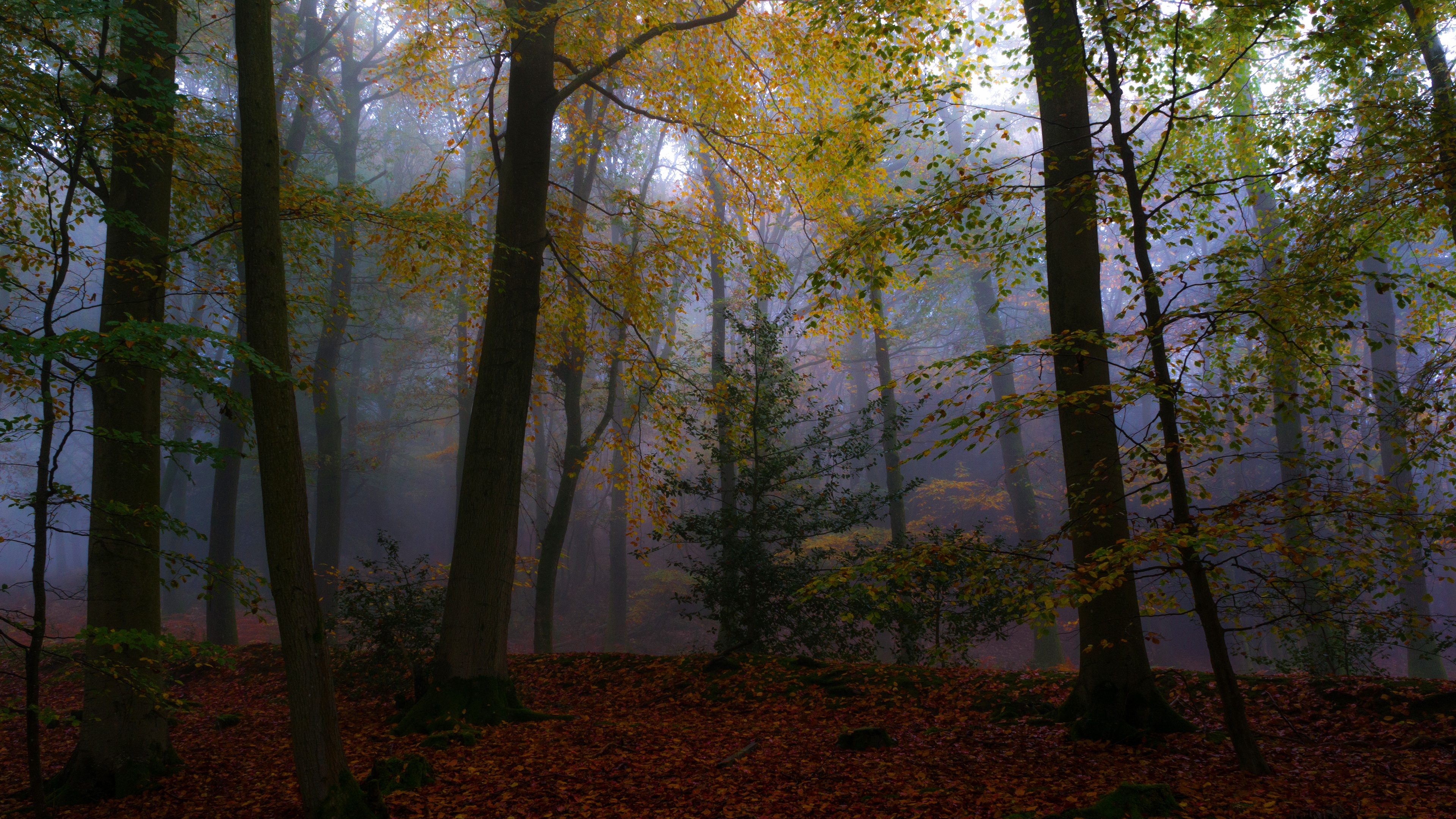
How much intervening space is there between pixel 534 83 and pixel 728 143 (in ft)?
8.29

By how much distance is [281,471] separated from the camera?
4.27 meters

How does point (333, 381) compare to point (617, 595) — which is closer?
point (333, 381)

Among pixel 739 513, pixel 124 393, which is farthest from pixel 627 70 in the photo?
pixel 124 393

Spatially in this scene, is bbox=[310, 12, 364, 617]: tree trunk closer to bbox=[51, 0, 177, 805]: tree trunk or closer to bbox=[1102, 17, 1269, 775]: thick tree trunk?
bbox=[51, 0, 177, 805]: tree trunk

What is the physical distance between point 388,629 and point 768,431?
16.1 ft

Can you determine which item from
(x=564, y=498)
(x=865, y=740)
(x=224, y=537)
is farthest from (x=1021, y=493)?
(x=224, y=537)

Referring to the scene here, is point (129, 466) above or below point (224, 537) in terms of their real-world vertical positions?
above

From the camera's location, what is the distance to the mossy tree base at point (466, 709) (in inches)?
256

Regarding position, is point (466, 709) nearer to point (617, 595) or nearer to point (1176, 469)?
point (1176, 469)

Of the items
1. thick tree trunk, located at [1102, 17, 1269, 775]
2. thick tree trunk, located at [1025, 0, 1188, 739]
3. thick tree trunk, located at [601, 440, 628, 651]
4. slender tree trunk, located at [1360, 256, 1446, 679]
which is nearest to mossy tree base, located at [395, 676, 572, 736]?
thick tree trunk, located at [1025, 0, 1188, 739]

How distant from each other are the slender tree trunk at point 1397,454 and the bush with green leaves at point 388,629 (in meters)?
7.54

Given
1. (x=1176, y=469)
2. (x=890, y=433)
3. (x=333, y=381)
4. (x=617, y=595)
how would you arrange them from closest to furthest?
(x=1176, y=469) → (x=890, y=433) → (x=333, y=381) → (x=617, y=595)

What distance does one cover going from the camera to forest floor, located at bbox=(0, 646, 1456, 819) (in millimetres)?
4504

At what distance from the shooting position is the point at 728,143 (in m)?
9.38
